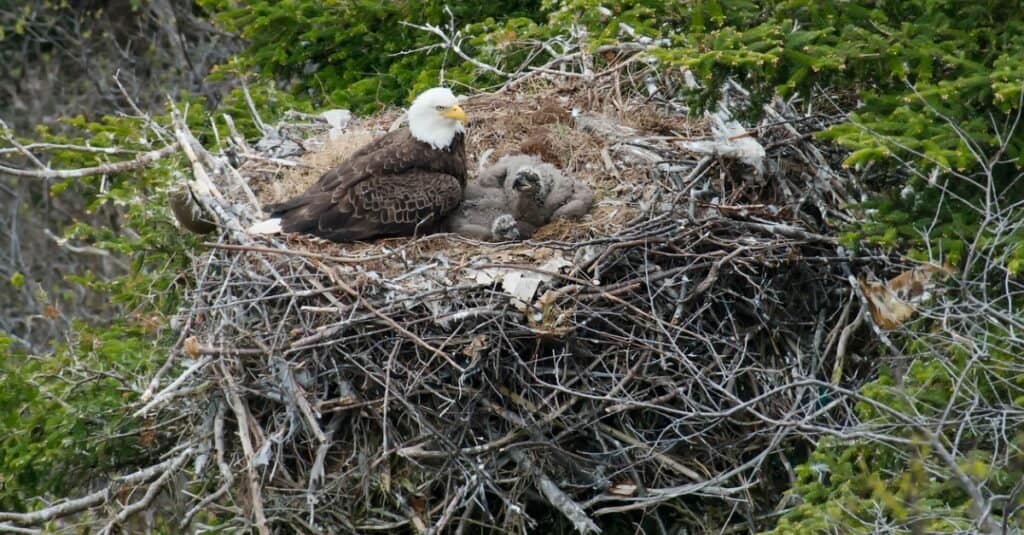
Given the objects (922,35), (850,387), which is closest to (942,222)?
(922,35)

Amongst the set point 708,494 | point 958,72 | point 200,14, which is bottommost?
point 200,14

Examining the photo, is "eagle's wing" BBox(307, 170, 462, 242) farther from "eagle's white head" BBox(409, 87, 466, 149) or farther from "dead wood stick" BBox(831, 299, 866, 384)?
"dead wood stick" BBox(831, 299, 866, 384)

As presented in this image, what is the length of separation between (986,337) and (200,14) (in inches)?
415

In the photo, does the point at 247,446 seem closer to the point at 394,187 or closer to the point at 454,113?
the point at 394,187

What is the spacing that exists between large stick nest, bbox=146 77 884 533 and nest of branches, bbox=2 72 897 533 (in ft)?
0.04

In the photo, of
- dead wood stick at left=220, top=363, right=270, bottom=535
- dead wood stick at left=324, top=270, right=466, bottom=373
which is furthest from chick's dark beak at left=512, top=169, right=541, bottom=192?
dead wood stick at left=220, top=363, right=270, bottom=535

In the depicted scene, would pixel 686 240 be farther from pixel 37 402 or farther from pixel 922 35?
pixel 37 402

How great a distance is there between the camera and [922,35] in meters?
6.60

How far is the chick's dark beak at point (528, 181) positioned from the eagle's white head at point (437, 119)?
1.79 feet

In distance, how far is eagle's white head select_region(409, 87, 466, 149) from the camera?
8.63 meters

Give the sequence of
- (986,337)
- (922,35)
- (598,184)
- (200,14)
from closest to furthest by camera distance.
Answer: (986,337) < (922,35) < (598,184) < (200,14)

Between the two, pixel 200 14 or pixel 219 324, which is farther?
pixel 200 14

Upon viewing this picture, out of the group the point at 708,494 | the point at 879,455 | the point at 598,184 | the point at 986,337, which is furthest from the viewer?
the point at 598,184

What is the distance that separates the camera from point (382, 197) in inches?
331
